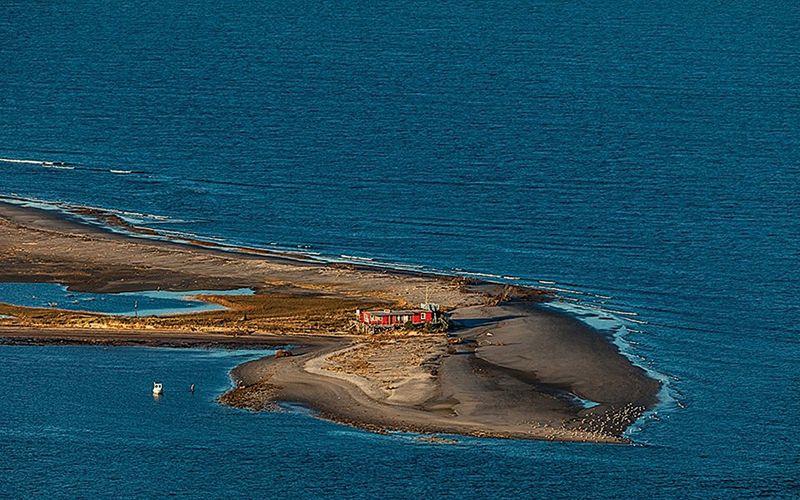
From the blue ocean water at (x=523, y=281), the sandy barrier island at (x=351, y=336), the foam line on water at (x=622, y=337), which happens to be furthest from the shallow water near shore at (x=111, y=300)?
the foam line on water at (x=622, y=337)

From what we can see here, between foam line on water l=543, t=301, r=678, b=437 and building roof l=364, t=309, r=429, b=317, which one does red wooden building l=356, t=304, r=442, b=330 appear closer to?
building roof l=364, t=309, r=429, b=317

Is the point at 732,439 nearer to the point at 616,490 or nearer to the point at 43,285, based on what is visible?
the point at 616,490

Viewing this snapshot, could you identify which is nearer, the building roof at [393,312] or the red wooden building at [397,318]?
the red wooden building at [397,318]

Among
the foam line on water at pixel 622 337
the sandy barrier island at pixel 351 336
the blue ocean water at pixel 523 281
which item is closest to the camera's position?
the blue ocean water at pixel 523 281

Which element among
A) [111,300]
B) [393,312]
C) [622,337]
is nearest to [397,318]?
[393,312]

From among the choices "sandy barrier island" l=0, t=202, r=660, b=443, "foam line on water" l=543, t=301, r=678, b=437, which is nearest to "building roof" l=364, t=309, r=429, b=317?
"sandy barrier island" l=0, t=202, r=660, b=443

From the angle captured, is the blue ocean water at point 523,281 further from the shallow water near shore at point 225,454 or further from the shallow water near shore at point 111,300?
the shallow water near shore at point 111,300

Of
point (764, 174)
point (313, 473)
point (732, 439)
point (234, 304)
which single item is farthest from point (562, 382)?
point (764, 174)

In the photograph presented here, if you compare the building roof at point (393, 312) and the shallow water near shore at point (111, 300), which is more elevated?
the shallow water near shore at point (111, 300)

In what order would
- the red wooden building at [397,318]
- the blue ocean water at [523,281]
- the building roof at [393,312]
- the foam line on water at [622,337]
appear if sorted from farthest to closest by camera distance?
the building roof at [393,312], the red wooden building at [397,318], the foam line on water at [622,337], the blue ocean water at [523,281]
